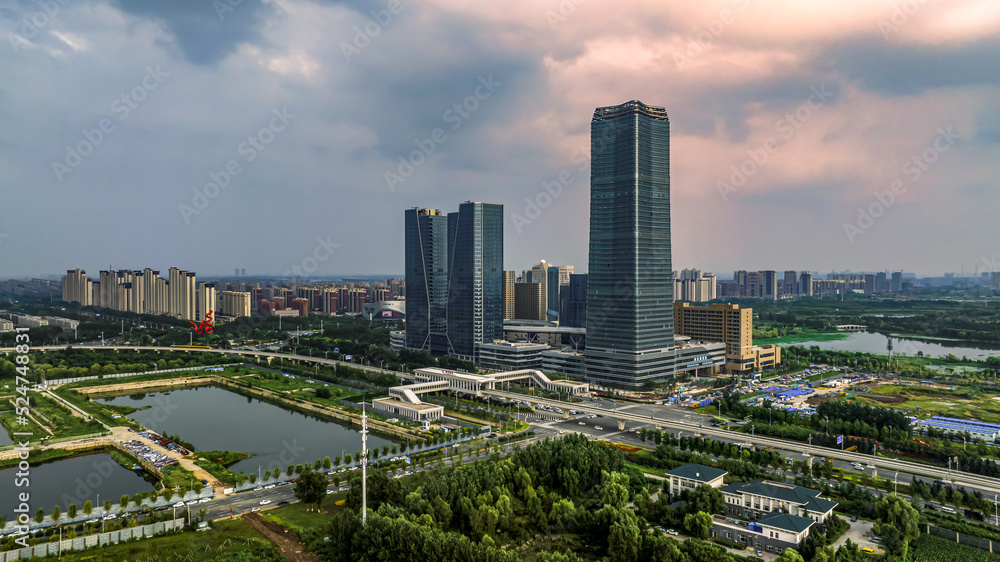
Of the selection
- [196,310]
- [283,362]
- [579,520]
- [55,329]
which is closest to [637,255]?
[579,520]

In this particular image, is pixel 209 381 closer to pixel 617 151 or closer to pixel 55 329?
pixel 55 329

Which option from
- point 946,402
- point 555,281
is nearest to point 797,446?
point 946,402

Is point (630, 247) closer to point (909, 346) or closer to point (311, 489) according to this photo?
→ point (311, 489)

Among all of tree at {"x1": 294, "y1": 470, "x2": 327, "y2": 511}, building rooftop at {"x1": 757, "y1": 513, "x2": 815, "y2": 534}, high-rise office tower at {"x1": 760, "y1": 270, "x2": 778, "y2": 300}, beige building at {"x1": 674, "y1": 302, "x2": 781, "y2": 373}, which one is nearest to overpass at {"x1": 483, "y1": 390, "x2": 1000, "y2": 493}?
building rooftop at {"x1": 757, "y1": 513, "x2": 815, "y2": 534}

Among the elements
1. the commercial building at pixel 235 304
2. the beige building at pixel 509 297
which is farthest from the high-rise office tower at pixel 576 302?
the commercial building at pixel 235 304

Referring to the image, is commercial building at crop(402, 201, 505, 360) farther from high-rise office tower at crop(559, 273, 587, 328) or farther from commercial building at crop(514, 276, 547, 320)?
commercial building at crop(514, 276, 547, 320)

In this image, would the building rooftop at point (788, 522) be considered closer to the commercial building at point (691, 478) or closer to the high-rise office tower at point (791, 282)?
the commercial building at point (691, 478)

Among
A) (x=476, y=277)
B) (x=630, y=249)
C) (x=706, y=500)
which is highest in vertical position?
(x=630, y=249)
